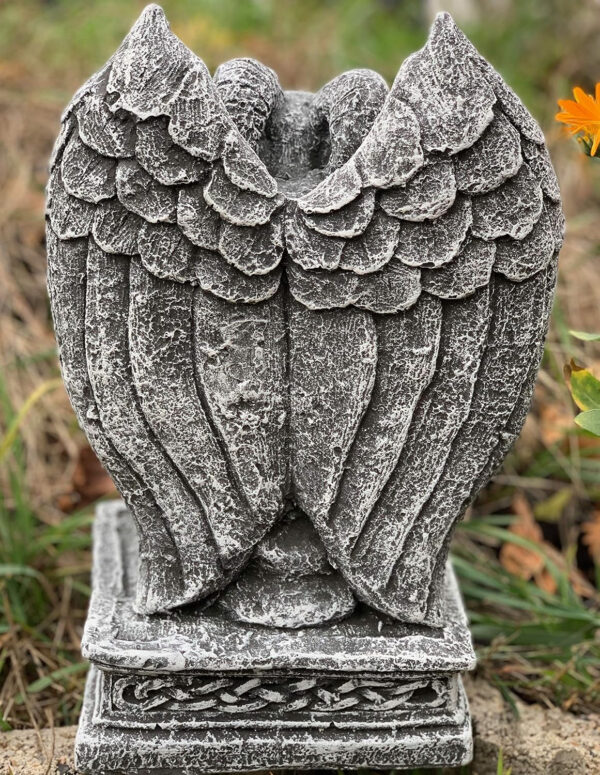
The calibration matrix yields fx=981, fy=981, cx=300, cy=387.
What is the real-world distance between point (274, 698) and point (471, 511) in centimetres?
109

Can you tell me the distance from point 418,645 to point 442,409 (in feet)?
1.31

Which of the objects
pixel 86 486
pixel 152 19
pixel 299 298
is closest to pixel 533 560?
pixel 86 486

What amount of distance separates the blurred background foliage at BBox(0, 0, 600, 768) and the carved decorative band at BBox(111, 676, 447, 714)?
0.33m

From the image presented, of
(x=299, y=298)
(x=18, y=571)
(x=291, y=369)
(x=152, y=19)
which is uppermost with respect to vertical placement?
(x=152, y=19)

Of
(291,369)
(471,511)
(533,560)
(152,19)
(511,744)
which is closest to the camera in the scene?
(152,19)

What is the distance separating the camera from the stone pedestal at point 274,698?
155cm

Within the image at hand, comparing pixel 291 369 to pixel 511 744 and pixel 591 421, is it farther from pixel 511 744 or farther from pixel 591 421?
pixel 511 744

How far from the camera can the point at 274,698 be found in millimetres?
1595

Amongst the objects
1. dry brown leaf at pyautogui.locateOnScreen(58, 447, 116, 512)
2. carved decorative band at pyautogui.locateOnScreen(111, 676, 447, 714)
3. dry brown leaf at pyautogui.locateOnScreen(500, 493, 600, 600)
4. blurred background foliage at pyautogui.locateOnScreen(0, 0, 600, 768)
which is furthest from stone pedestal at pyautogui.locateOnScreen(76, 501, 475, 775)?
dry brown leaf at pyautogui.locateOnScreen(58, 447, 116, 512)

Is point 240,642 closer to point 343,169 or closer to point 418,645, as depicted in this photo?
point 418,645

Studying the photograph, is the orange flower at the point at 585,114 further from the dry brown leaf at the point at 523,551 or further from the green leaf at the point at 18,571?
the green leaf at the point at 18,571

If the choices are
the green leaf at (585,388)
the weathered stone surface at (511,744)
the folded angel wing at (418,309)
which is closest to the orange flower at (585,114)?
the folded angel wing at (418,309)

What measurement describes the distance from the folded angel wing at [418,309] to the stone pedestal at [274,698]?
0.12 metres

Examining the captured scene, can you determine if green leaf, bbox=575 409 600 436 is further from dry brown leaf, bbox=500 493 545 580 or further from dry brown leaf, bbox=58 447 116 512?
dry brown leaf, bbox=58 447 116 512
